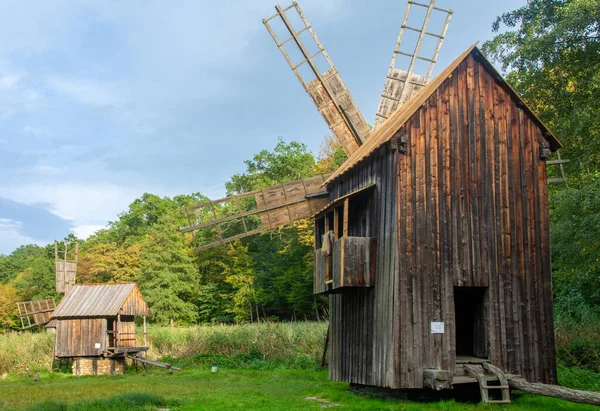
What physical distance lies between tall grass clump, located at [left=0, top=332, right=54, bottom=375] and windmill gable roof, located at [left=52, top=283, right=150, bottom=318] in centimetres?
287

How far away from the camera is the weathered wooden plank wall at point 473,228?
46.7ft

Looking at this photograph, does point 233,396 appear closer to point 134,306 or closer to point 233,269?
point 134,306

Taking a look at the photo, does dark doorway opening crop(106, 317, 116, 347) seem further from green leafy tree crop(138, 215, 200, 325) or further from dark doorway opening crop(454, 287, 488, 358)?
dark doorway opening crop(454, 287, 488, 358)

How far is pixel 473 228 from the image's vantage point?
15.0 metres

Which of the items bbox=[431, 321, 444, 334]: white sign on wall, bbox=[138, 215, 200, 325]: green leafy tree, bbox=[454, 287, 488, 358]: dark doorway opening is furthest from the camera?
bbox=[138, 215, 200, 325]: green leafy tree

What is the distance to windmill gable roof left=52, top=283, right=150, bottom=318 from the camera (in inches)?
1314

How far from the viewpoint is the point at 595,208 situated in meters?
18.9

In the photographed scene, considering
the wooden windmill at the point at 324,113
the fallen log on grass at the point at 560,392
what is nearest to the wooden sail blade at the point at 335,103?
the wooden windmill at the point at 324,113

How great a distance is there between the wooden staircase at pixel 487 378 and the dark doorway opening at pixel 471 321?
21.0 inches

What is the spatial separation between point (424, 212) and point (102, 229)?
69.9 metres

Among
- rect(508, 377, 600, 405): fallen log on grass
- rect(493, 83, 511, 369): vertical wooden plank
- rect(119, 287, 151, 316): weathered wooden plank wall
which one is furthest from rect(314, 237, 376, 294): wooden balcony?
rect(119, 287, 151, 316): weathered wooden plank wall

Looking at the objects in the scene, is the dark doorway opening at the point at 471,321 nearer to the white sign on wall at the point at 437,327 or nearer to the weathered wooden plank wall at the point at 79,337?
the white sign on wall at the point at 437,327

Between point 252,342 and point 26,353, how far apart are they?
43.1ft

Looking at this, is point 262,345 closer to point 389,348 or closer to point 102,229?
point 389,348
